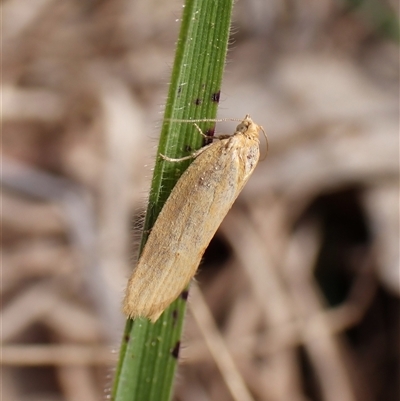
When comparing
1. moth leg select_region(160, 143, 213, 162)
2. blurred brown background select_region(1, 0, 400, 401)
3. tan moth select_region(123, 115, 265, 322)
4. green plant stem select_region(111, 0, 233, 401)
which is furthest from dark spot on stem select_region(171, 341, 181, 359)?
blurred brown background select_region(1, 0, 400, 401)

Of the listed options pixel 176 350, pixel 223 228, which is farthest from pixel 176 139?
pixel 223 228

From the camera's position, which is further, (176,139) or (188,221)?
(188,221)

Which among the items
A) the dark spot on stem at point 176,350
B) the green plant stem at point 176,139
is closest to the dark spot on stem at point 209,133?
the green plant stem at point 176,139

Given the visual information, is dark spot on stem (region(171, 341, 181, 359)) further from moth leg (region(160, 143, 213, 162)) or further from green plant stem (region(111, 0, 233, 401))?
moth leg (region(160, 143, 213, 162))

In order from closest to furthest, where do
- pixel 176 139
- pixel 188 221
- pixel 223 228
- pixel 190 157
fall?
pixel 176 139 → pixel 190 157 → pixel 188 221 → pixel 223 228

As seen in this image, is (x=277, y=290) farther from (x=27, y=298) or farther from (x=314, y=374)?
(x=27, y=298)

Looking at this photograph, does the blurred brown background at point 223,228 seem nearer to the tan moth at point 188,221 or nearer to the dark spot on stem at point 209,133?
the tan moth at point 188,221

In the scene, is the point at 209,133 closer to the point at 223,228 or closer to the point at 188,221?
the point at 188,221
